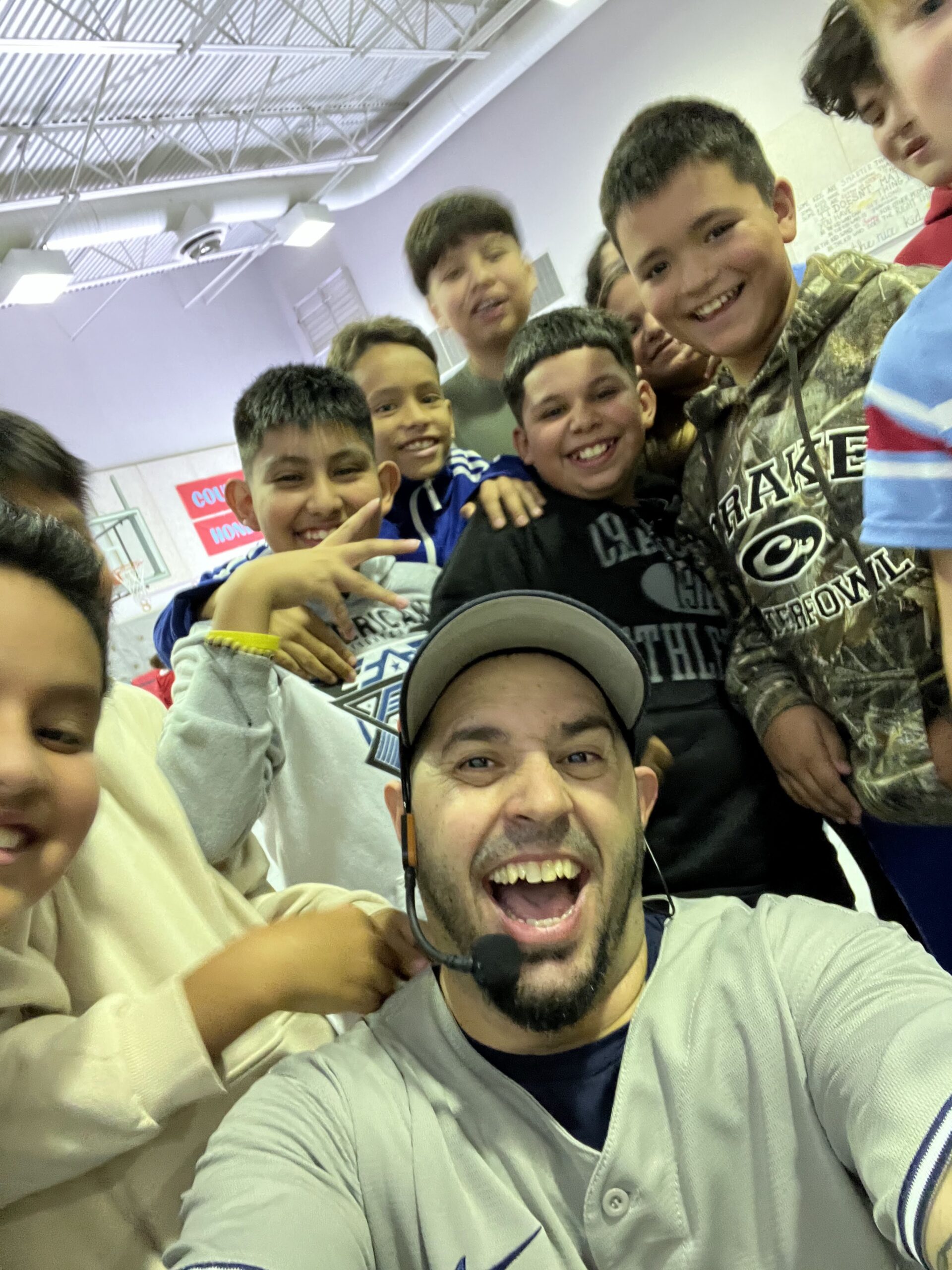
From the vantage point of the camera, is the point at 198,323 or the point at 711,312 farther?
the point at 198,323

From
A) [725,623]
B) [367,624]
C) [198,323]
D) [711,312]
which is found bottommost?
[725,623]

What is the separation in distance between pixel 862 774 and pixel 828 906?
0.33 meters

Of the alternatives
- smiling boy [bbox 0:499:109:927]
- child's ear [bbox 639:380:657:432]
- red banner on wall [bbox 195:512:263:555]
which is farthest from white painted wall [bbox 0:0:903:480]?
smiling boy [bbox 0:499:109:927]

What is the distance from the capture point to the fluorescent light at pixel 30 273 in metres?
5.95

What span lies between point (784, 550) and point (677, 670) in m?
0.28

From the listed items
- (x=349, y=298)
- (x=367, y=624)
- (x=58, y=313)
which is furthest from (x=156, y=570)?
(x=367, y=624)

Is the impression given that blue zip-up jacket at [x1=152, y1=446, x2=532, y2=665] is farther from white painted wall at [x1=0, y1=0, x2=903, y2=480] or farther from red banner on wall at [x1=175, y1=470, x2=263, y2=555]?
red banner on wall at [x1=175, y1=470, x2=263, y2=555]

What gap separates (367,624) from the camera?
5.37ft

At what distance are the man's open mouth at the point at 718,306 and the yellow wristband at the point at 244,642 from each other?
925 mm

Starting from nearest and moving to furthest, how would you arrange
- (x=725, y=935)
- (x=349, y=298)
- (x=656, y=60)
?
(x=725, y=935) < (x=656, y=60) < (x=349, y=298)

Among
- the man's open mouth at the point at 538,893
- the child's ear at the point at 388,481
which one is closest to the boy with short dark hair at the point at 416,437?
the child's ear at the point at 388,481

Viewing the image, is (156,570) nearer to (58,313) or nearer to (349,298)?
(58,313)

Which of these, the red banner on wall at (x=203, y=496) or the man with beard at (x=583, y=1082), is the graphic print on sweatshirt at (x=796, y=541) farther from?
the red banner on wall at (x=203, y=496)

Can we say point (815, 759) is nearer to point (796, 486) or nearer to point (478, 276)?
point (796, 486)
